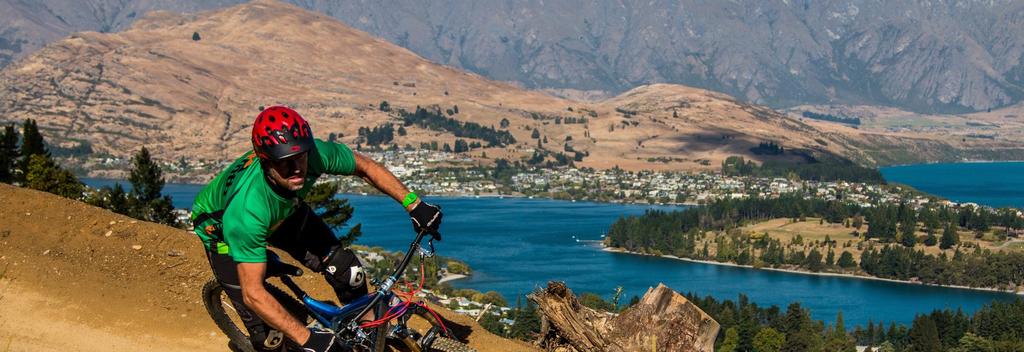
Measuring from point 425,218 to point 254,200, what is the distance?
1492mm

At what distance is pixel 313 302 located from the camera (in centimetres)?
902

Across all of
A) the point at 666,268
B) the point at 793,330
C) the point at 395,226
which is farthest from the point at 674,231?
the point at 793,330

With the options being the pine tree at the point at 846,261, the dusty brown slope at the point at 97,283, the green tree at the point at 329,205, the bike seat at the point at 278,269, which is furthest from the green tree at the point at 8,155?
the pine tree at the point at 846,261

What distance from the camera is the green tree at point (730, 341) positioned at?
82537 millimetres

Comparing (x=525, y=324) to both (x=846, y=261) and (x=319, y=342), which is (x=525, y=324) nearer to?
(x=319, y=342)

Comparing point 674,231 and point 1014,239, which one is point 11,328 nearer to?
point 674,231

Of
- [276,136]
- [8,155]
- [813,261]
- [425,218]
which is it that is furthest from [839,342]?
[276,136]

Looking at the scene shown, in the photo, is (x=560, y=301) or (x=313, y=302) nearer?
(x=313, y=302)

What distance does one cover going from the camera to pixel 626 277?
443ft

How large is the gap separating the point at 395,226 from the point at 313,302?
527 feet

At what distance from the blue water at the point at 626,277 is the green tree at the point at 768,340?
1830 centimetres

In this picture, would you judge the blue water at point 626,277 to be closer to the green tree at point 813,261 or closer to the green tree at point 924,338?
the green tree at point 813,261

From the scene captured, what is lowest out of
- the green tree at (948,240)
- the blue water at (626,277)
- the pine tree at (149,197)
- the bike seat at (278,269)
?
the blue water at (626,277)

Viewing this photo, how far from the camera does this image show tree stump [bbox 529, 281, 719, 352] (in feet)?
36.1
